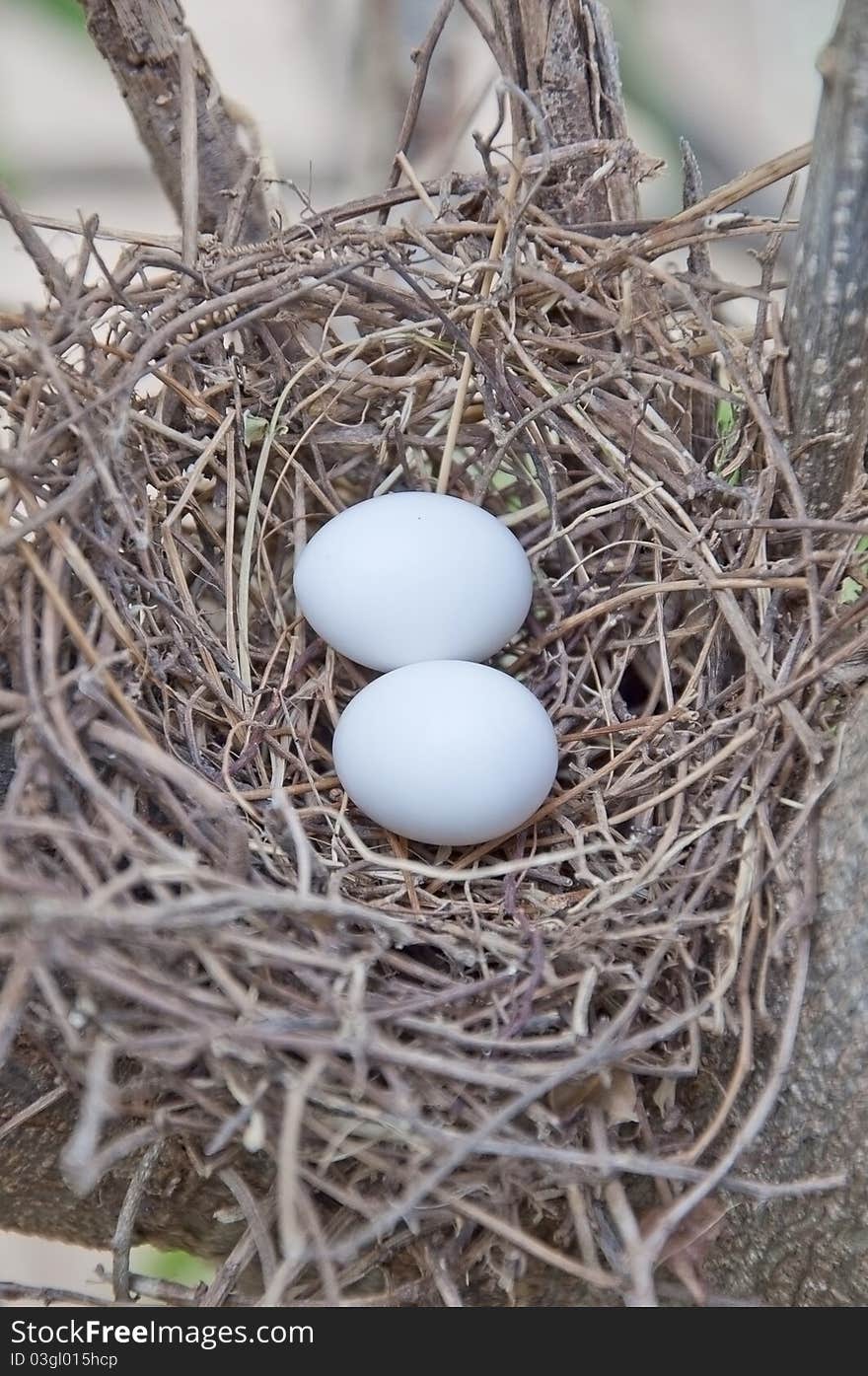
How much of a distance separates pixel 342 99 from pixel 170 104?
25.6 inches

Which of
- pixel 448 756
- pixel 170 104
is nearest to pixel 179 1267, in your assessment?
pixel 448 756

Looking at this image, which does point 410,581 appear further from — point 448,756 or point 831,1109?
point 831,1109

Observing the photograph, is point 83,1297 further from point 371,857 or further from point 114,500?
point 114,500

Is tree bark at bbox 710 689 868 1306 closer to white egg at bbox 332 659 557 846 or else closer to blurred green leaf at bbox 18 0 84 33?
white egg at bbox 332 659 557 846

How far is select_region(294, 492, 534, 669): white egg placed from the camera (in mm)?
861

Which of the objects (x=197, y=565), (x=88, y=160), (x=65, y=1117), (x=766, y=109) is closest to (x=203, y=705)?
(x=197, y=565)

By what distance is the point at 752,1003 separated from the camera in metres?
0.70

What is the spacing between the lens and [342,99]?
1.45m

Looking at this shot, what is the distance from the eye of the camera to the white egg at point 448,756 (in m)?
0.80

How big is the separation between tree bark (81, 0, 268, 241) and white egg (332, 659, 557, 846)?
459 mm

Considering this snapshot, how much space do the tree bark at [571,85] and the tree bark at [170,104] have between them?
25cm

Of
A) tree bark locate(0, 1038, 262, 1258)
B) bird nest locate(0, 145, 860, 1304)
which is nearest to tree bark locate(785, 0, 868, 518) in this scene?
bird nest locate(0, 145, 860, 1304)

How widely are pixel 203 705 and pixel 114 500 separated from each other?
19 cm

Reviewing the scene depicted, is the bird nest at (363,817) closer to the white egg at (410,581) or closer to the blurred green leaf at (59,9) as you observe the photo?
the white egg at (410,581)
